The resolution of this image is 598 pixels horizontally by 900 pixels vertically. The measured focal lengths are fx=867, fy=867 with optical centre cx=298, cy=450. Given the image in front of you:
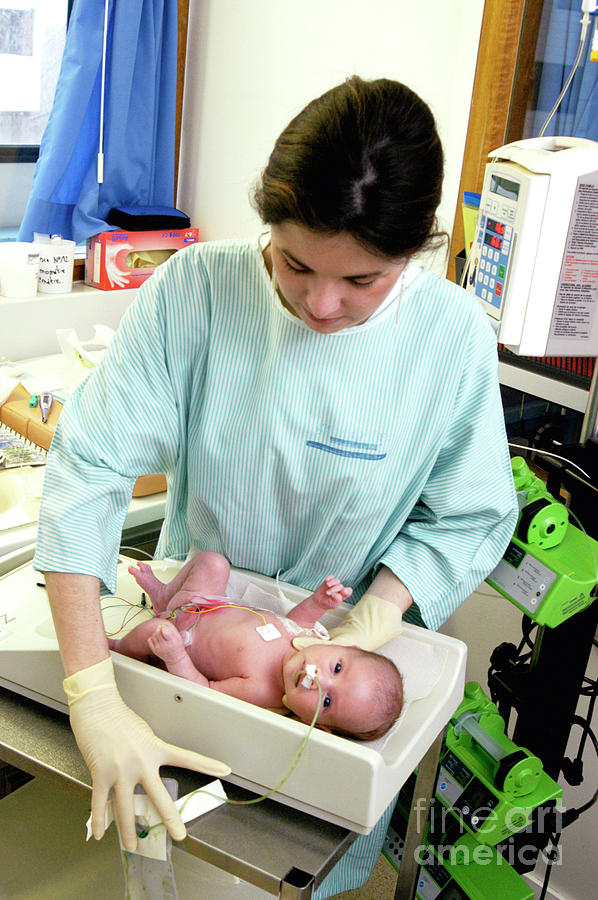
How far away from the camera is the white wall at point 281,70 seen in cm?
213

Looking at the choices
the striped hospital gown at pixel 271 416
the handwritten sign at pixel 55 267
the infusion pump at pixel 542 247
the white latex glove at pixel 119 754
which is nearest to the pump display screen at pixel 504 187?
the infusion pump at pixel 542 247

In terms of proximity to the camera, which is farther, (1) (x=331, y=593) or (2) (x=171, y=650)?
(1) (x=331, y=593)

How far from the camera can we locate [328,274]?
0.97 m

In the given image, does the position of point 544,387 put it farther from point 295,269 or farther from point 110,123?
point 110,123

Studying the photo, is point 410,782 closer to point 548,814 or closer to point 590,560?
point 548,814

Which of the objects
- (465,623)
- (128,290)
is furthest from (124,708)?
(128,290)

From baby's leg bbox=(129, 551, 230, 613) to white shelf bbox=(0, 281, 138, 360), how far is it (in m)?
1.33

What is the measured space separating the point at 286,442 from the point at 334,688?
34cm

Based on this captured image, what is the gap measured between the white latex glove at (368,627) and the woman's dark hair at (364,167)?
1.70 ft

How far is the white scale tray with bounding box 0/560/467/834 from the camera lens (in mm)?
966

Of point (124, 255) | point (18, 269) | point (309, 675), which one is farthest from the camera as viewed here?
point (124, 255)

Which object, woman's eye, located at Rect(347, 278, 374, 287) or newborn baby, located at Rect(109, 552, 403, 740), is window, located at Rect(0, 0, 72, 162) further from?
woman's eye, located at Rect(347, 278, 374, 287)

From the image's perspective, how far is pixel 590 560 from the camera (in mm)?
1333

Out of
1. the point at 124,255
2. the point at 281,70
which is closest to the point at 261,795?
the point at 124,255
